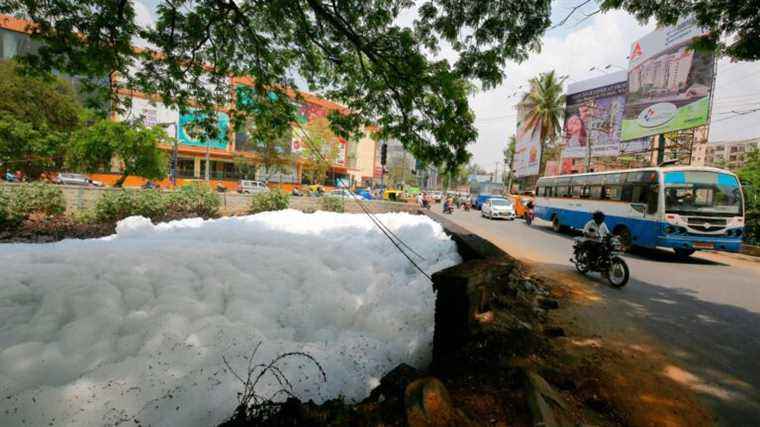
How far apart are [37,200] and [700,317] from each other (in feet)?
47.8

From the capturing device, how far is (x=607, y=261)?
6344 millimetres

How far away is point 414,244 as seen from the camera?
26.3 feet

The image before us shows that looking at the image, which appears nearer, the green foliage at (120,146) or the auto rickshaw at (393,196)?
the green foliage at (120,146)

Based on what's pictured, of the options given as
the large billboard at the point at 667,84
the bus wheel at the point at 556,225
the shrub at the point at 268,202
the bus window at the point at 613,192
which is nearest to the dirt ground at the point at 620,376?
the bus window at the point at 613,192

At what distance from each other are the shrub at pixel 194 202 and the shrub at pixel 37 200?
2651 millimetres

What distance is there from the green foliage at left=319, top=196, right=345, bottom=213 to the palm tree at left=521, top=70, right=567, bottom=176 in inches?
1040

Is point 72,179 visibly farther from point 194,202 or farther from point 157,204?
point 157,204

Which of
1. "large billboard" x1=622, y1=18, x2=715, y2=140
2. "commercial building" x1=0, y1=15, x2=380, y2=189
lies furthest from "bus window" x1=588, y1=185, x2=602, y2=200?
"commercial building" x1=0, y1=15, x2=380, y2=189

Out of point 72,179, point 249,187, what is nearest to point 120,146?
point 72,179

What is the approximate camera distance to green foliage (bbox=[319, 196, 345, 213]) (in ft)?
50.1

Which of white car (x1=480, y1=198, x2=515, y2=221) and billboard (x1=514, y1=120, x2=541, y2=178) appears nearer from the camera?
white car (x1=480, y1=198, x2=515, y2=221)

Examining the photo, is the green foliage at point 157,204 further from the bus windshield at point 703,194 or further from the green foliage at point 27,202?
the bus windshield at point 703,194

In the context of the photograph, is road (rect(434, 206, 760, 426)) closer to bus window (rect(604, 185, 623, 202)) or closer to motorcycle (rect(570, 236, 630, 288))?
motorcycle (rect(570, 236, 630, 288))

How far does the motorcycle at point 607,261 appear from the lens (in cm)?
598
